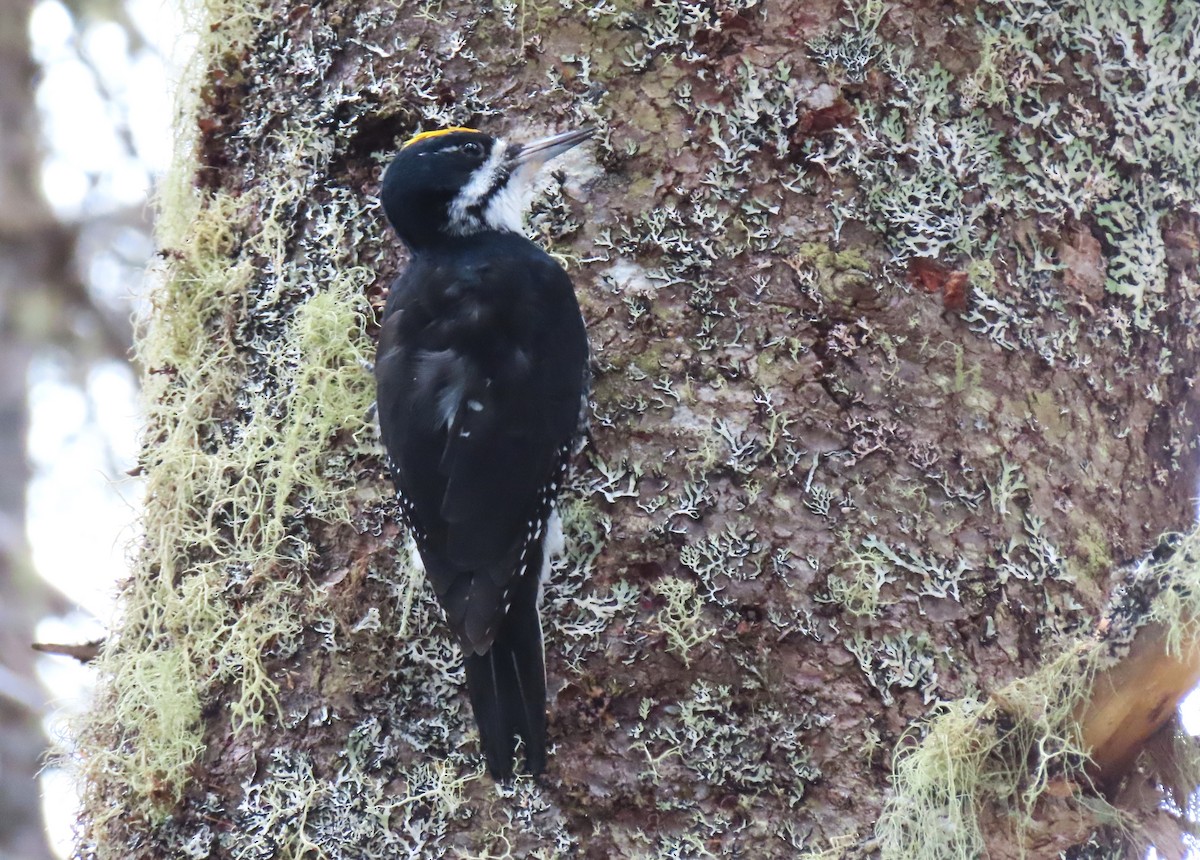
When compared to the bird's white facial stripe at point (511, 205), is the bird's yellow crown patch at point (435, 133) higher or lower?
higher

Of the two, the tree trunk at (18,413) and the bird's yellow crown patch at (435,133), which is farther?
the tree trunk at (18,413)

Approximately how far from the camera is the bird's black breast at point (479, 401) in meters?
2.07

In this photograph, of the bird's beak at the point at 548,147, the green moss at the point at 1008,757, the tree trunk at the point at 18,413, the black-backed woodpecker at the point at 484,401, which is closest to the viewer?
the green moss at the point at 1008,757

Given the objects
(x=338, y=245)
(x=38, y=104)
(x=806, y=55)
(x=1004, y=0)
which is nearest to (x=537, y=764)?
(x=338, y=245)

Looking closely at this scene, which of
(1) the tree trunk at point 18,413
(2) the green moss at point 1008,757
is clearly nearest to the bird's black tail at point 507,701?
(2) the green moss at point 1008,757

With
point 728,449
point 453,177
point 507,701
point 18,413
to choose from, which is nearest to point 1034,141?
point 728,449

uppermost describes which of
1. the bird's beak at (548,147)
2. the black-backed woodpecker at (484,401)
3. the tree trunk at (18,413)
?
the bird's beak at (548,147)

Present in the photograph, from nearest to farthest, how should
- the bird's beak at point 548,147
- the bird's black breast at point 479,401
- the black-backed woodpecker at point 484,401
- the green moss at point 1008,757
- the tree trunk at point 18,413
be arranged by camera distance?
the green moss at point 1008,757
the black-backed woodpecker at point 484,401
the bird's black breast at point 479,401
the bird's beak at point 548,147
the tree trunk at point 18,413

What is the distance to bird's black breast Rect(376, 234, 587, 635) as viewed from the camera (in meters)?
2.07

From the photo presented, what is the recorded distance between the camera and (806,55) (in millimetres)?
2170

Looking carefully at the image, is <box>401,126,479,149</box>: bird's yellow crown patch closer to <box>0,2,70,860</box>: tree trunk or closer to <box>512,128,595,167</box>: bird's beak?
<box>512,128,595,167</box>: bird's beak

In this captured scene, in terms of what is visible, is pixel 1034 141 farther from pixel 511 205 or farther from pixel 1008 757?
pixel 1008 757

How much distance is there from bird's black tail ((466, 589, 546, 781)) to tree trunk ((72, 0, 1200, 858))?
0.15ft

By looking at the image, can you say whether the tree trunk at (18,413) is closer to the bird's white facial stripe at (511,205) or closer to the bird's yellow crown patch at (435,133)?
the bird's white facial stripe at (511,205)
